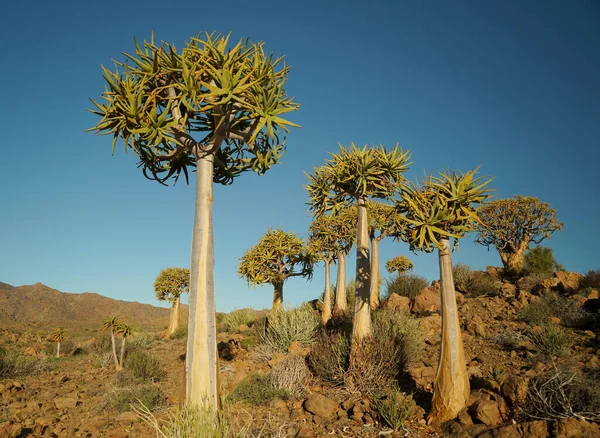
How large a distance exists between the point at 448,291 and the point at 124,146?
6.11m

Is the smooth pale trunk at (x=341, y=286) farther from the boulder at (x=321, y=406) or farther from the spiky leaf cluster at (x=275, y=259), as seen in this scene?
the boulder at (x=321, y=406)

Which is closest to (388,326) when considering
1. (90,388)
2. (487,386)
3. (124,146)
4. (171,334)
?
(487,386)

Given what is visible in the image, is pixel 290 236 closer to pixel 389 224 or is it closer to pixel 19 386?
pixel 389 224

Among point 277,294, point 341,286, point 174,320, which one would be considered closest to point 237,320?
point 277,294

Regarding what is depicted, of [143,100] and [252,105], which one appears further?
[143,100]

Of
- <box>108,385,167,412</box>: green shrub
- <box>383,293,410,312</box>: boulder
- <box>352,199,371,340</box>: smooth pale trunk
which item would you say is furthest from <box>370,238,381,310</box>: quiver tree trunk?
<box>108,385,167,412</box>: green shrub

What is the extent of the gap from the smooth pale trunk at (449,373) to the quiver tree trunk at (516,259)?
1869cm

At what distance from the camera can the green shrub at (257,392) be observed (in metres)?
8.38

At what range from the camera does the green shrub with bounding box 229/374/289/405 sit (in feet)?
27.5

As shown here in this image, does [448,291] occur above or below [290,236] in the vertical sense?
below

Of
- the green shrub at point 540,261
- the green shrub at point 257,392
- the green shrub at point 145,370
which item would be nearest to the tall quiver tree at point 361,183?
the green shrub at point 257,392

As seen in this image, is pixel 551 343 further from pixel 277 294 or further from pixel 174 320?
pixel 174 320

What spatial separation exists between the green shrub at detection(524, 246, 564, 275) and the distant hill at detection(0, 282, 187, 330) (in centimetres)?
3671

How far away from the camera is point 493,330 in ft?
37.6
